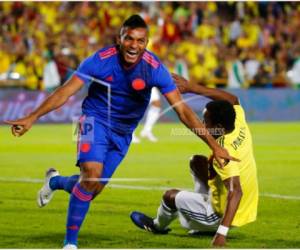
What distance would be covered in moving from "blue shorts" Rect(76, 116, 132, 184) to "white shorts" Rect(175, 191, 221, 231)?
2.52 ft

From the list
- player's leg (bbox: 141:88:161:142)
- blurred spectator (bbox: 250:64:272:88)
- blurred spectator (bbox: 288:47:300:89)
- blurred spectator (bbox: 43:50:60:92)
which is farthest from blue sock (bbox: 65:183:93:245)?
blurred spectator (bbox: 288:47:300:89)

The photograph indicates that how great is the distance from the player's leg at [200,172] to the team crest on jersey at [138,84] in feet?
3.82

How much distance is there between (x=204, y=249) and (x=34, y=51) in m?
20.7

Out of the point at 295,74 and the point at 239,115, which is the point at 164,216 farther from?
the point at 295,74

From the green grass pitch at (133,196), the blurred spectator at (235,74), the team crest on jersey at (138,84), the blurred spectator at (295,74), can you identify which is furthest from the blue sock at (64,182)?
the blurred spectator at (295,74)

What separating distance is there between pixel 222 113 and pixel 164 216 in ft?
4.09

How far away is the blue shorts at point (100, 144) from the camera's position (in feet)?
26.9

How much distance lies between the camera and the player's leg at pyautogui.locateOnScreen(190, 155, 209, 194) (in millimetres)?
9102

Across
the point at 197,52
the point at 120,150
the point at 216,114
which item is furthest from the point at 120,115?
the point at 197,52

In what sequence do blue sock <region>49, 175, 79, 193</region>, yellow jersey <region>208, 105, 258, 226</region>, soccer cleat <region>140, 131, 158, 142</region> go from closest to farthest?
1. yellow jersey <region>208, 105, 258, 226</region>
2. blue sock <region>49, 175, 79, 193</region>
3. soccer cleat <region>140, 131, 158, 142</region>

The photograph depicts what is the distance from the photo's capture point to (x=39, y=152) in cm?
1952

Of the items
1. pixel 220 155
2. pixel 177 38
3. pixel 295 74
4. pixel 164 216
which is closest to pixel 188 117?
pixel 220 155

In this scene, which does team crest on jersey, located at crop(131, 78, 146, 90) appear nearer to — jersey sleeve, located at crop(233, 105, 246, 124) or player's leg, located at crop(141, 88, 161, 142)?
jersey sleeve, located at crop(233, 105, 246, 124)

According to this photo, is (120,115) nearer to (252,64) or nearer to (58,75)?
(58,75)
